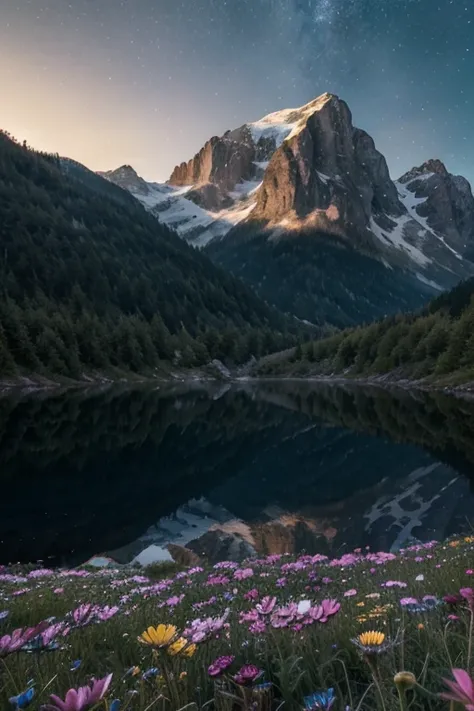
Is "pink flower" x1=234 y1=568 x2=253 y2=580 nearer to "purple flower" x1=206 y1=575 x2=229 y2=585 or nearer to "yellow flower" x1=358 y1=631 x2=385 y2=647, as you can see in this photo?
"purple flower" x1=206 y1=575 x2=229 y2=585

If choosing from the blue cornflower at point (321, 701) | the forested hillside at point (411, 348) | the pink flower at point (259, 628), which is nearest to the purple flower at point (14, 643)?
the blue cornflower at point (321, 701)

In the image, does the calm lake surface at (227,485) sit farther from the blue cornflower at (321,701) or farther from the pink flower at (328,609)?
the blue cornflower at (321,701)

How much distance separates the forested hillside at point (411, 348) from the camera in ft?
309

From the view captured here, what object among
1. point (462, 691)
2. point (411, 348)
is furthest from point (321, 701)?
point (411, 348)

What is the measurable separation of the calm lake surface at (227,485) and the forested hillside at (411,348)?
4082 centimetres

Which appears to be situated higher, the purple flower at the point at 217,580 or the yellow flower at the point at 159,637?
the yellow flower at the point at 159,637

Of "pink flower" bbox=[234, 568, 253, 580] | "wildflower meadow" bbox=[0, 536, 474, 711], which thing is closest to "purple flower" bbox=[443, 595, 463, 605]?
"wildflower meadow" bbox=[0, 536, 474, 711]

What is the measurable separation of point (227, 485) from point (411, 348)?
3609 inches

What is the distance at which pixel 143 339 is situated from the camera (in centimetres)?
15825

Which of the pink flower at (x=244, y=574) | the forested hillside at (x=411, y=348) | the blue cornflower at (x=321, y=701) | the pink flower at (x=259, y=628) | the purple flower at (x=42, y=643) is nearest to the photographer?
the blue cornflower at (x=321, y=701)

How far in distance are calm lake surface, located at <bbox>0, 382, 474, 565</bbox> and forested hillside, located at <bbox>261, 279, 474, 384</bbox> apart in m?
40.8

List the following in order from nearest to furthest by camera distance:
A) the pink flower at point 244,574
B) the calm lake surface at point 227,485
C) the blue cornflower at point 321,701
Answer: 1. the blue cornflower at point 321,701
2. the pink flower at point 244,574
3. the calm lake surface at point 227,485

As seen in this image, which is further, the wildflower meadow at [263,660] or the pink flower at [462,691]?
the wildflower meadow at [263,660]

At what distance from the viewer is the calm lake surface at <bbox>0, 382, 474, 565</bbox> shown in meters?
22.2
